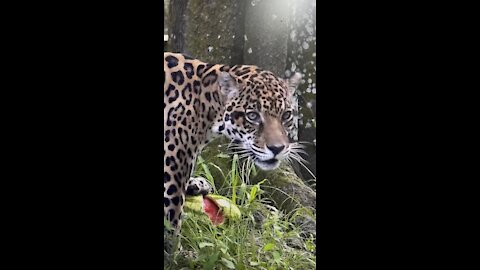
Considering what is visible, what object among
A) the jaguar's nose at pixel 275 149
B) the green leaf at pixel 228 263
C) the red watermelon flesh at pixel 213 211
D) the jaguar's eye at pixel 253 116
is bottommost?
the green leaf at pixel 228 263

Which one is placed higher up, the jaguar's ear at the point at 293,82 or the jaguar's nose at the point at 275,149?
the jaguar's ear at the point at 293,82

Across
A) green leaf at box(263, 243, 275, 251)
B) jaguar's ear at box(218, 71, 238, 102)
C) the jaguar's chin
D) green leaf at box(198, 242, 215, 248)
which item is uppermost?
jaguar's ear at box(218, 71, 238, 102)

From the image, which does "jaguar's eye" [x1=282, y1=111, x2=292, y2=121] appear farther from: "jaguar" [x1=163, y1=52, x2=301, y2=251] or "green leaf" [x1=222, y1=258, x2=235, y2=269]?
"green leaf" [x1=222, y1=258, x2=235, y2=269]

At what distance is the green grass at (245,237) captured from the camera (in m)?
2.20

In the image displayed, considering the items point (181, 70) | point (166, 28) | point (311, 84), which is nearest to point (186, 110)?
point (181, 70)

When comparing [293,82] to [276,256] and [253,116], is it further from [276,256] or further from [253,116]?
[276,256]

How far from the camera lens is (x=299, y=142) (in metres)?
2.28

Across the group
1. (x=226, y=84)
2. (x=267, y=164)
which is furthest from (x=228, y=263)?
(x=226, y=84)

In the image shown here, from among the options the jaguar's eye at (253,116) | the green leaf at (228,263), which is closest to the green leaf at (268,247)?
the green leaf at (228,263)

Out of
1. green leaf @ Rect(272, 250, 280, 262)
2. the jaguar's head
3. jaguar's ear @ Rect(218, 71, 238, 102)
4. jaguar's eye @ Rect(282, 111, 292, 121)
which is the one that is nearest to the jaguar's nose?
the jaguar's head

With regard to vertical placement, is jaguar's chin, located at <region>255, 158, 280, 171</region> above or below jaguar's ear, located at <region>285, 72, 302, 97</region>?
below

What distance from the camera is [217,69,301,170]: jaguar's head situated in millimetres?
2266

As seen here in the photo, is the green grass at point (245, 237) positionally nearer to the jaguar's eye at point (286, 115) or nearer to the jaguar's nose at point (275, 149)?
the jaguar's nose at point (275, 149)

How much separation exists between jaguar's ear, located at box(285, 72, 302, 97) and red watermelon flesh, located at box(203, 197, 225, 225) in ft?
1.56
